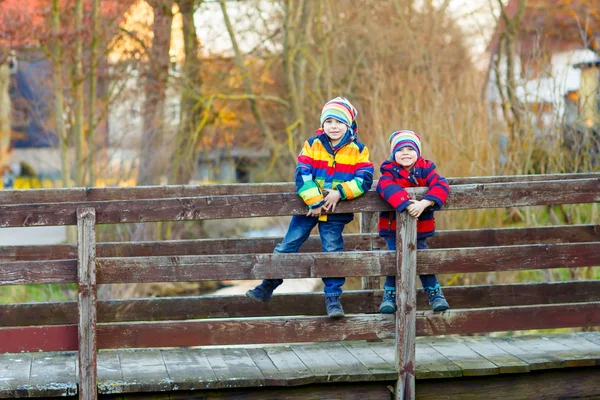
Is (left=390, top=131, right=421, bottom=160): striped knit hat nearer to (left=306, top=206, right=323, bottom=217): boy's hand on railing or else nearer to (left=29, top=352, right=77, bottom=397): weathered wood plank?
(left=306, top=206, right=323, bottom=217): boy's hand on railing

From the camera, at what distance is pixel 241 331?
505cm

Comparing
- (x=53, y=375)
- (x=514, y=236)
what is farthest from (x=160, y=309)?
(x=514, y=236)

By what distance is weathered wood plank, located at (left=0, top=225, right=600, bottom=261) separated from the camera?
6023mm

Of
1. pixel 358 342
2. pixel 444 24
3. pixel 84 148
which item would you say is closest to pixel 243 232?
pixel 84 148

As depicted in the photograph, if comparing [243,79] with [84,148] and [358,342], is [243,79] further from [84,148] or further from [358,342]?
[358,342]

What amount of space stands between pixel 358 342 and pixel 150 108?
10.9 meters

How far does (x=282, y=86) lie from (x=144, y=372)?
43.4 ft

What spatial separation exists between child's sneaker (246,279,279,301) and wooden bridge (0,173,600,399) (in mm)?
302

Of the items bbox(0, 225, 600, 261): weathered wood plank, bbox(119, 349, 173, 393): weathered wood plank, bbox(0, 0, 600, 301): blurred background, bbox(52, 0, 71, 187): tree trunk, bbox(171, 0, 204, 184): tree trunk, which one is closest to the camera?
bbox(119, 349, 173, 393): weathered wood plank

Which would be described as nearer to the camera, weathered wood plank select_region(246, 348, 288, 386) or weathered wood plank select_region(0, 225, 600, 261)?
weathered wood plank select_region(246, 348, 288, 386)

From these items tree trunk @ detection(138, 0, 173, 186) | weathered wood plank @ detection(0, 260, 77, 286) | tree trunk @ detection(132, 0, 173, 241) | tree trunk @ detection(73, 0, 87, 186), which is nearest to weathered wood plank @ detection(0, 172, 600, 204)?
weathered wood plank @ detection(0, 260, 77, 286)

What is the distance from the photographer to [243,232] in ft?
60.5

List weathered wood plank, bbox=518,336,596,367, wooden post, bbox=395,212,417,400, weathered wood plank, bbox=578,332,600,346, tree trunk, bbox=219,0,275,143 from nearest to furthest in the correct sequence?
wooden post, bbox=395,212,417,400 → weathered wood plank, bbox=518,336,596,367 → weathered wood plank, bbox=578,332,600,346 → tree trunk, bbox=219,0,275,143

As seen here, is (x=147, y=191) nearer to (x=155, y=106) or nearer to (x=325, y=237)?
(x=325, y=237)
